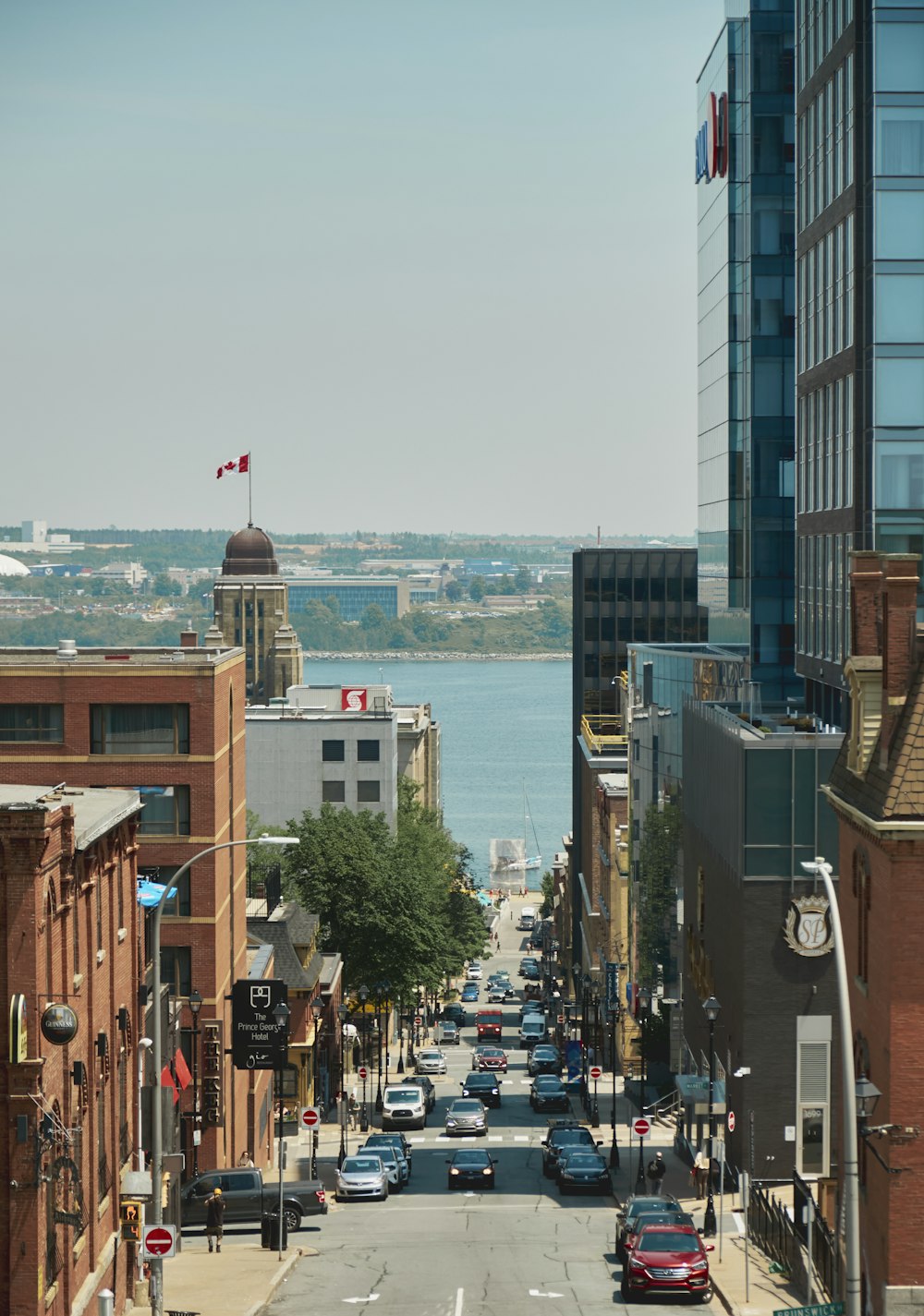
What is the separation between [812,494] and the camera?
204 feet

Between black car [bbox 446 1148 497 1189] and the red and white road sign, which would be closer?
the red and white road sign

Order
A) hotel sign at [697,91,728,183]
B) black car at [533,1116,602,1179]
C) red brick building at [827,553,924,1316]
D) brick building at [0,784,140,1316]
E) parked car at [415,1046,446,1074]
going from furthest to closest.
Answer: parked car at [415,1046,446,1074], hotel sign at [697,91,728,183], black car at [533,1116,602,1179], red brick building at [827,553,924,1316], brick building at [0,784,140,1316]

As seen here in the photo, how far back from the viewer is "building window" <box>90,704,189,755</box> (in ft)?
199

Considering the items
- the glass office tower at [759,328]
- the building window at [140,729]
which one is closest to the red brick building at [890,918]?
the building window at [140,729]

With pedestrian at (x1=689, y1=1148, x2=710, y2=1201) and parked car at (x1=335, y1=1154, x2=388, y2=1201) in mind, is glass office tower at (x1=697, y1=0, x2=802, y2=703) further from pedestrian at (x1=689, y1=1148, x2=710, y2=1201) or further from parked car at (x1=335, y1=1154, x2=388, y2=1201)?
parked car at (x1=335, y1=1154, x2=388, y2=1201)

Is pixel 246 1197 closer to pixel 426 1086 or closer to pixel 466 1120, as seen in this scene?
pixel 466 1120

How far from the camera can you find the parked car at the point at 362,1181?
Answer: 5600 cm

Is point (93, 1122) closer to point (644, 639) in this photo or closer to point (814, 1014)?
point (814, 1014)

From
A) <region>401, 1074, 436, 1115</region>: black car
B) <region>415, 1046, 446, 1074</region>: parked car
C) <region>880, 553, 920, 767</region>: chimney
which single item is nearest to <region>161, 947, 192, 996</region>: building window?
<region>401, 1074, 436, 1115</region>: black car

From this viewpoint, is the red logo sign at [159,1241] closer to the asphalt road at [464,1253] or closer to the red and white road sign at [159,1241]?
the red and white road sign at [159,1241]

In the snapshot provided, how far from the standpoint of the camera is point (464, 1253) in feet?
147

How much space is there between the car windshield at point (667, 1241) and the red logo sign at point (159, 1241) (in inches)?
394

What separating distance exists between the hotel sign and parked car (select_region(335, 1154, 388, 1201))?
151 ft

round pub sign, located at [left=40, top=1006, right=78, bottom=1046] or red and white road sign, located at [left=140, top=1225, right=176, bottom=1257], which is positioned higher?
round pub sign, located at [left=40, top=1006, right=78, bottom=1046]
